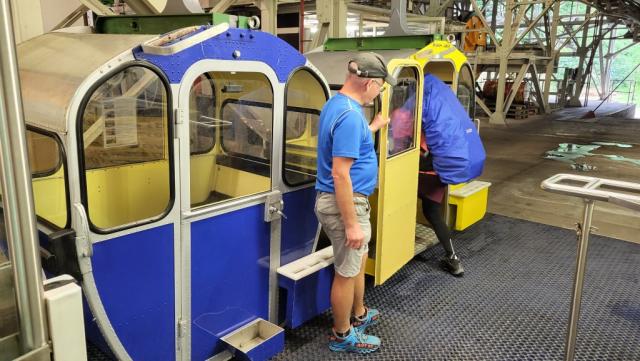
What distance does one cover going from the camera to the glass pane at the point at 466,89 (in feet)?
14.9

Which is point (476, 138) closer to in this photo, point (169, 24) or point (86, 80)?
point (169, 24)

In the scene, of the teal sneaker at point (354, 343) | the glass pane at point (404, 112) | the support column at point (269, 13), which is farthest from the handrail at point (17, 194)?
the support column at point (269, 13)

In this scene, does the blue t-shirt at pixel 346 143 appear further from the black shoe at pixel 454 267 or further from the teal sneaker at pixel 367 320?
the black shoe at pixel 454 267

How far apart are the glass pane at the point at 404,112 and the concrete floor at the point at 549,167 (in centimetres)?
156

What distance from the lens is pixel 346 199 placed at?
2.49 meters

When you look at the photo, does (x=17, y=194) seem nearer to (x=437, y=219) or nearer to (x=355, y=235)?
(x=355, y=235)

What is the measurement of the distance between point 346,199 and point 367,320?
3.39 feet

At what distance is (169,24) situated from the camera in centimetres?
251

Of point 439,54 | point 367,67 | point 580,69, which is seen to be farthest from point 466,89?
point 580,69

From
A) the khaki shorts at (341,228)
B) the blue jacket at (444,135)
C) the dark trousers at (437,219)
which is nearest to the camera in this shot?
the khaki shorts at (341,228)

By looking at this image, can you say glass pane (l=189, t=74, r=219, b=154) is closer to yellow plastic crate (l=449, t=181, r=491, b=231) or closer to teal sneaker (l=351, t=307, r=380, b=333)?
teal sneaker (l=351, t=307, r=380, b=333)

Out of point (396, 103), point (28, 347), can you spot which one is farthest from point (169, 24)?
point (28, 347)

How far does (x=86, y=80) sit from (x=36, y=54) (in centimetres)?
76

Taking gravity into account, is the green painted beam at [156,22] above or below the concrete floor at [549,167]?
above
